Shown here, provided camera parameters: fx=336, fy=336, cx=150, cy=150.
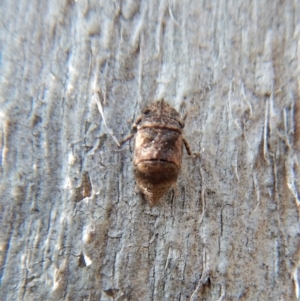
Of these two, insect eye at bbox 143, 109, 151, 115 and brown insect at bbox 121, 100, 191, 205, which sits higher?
insect eye at bbox 143, 109, 151, 115

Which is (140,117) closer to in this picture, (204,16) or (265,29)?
(204,16)

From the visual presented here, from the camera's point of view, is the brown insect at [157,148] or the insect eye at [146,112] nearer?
the brown insect at [157,148]

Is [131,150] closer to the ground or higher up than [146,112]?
closer to the ground

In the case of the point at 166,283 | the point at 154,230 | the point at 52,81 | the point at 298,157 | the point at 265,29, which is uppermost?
the point at 265,29

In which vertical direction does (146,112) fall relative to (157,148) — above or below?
above

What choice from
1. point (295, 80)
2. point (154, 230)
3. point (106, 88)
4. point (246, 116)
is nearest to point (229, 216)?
point (154, 230)
